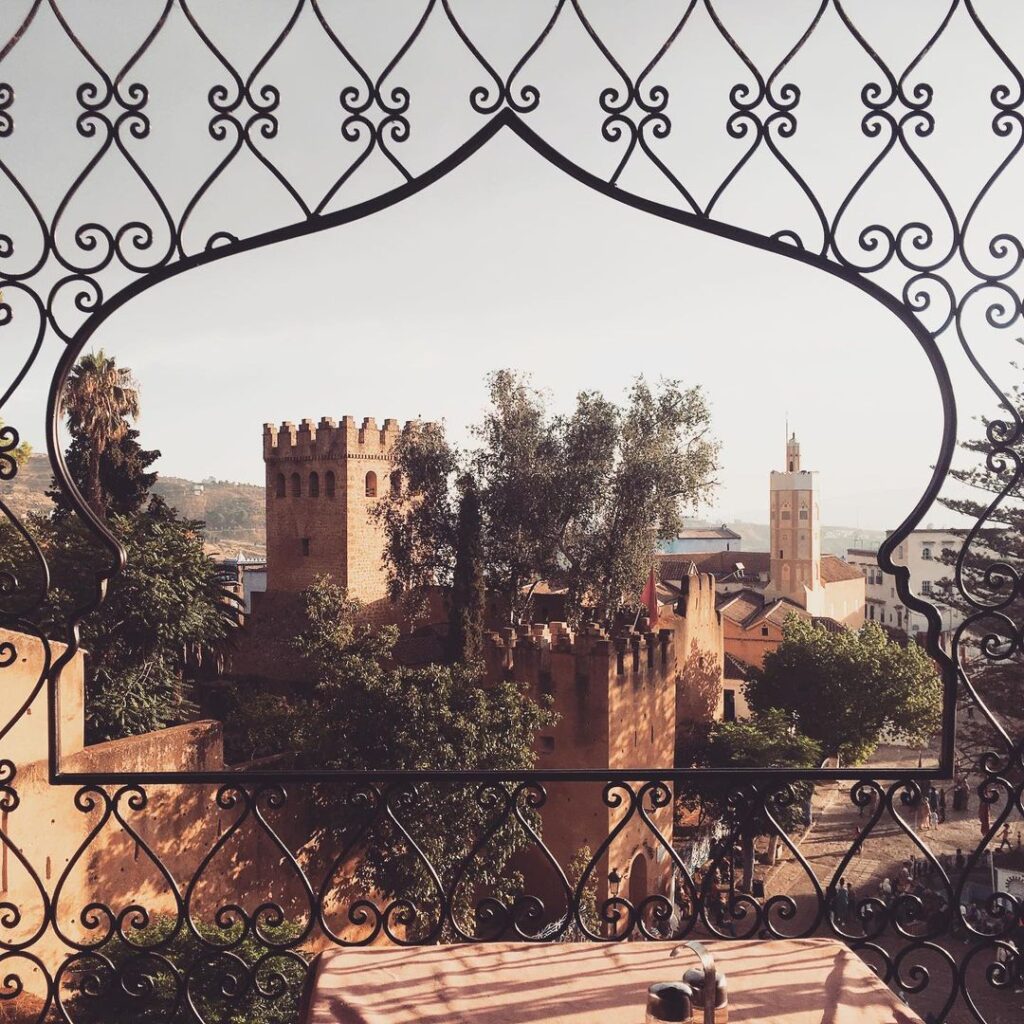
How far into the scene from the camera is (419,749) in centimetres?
1191

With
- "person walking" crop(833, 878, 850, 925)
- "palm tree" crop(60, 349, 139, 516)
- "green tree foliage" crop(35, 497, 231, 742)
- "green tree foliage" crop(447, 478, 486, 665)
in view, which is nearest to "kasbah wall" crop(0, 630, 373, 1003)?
"green tree foliage" crop(35, 497, 231, 742)

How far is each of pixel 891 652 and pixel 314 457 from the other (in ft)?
49.9

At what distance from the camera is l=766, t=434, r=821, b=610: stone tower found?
4456 centimetres

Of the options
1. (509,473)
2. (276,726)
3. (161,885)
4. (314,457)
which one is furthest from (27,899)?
(314,457)

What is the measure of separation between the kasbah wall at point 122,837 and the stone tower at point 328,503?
15.2 metres

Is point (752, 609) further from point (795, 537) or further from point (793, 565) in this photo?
point (795, 537)

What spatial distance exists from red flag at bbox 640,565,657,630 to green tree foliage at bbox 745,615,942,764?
13.1 ft

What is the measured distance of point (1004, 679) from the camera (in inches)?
653

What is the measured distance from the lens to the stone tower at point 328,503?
27141mm

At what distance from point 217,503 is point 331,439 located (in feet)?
97.4

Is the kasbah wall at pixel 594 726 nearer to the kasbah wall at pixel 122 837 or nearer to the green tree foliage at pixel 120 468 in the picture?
the kasbah wall at pixel 122 837

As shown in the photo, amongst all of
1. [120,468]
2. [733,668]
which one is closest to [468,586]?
[120,468]

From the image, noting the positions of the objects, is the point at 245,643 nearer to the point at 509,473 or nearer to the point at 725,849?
the point at 509,473

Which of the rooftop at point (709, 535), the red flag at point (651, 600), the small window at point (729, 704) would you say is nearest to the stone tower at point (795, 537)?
the rooftop at point (709, 535)
